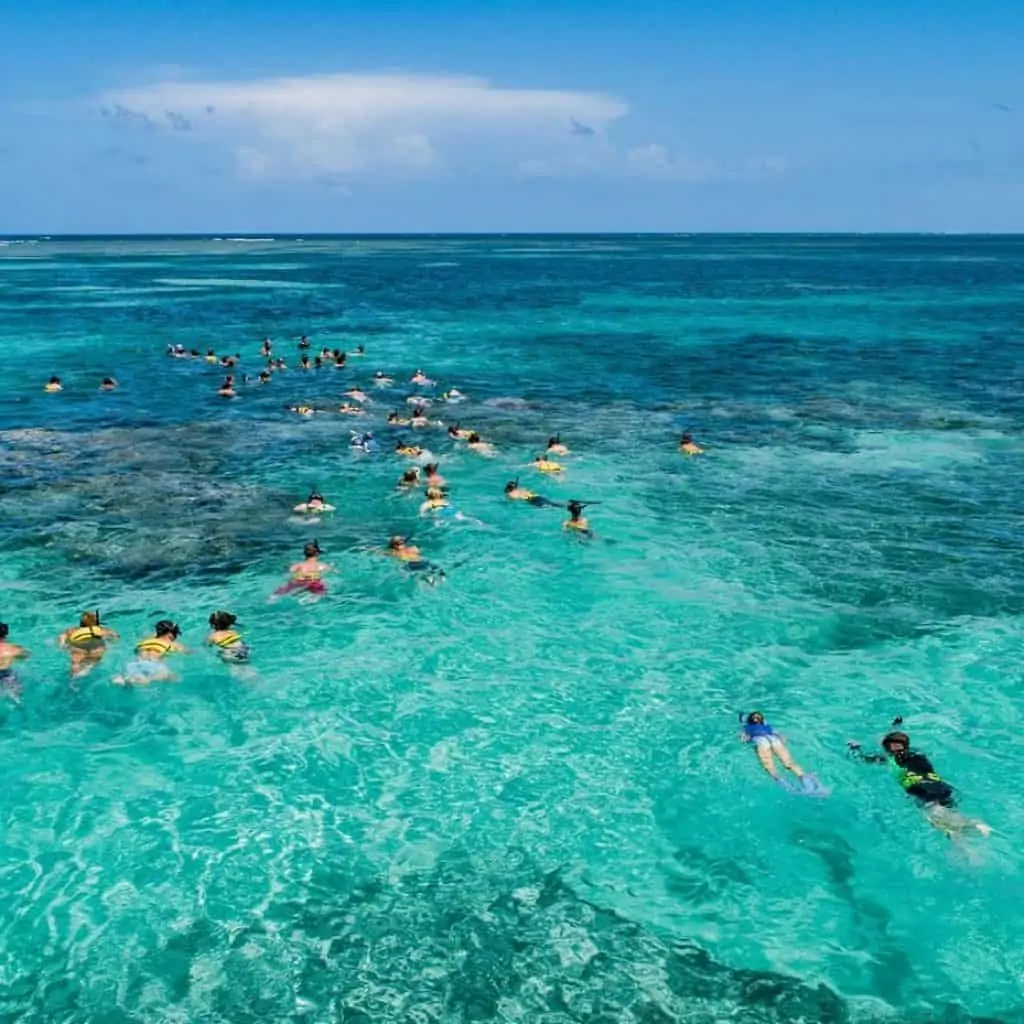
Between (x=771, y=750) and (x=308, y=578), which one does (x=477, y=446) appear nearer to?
(x=308, y=578)

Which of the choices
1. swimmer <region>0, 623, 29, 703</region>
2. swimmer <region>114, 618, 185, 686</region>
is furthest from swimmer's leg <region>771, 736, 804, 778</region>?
swimmer <region>0, 623, 29, 703</region>

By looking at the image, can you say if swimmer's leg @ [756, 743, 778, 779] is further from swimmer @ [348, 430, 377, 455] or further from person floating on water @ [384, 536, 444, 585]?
swimmer @ [348, 430, 377, 455]

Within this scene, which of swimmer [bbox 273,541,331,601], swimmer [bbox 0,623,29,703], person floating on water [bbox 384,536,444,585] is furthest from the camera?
person floating on water [bbox 384,536,444,585]

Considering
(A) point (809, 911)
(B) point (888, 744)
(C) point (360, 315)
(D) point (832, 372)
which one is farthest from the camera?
(C) point (360, 315)

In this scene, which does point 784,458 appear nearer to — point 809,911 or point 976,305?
point 809,911

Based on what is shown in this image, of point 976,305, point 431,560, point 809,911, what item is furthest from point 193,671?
point 976,305

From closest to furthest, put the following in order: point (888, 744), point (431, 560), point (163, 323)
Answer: point (888, 744) < point (431, 560) < point (163, 323)

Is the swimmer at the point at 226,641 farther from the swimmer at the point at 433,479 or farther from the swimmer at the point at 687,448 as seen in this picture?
the swimmer at the point at 687,448
